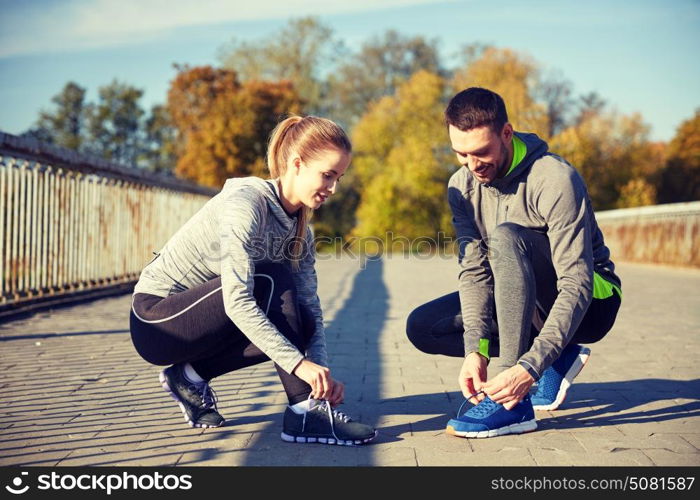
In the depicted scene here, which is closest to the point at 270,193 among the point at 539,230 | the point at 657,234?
the point at 539,230

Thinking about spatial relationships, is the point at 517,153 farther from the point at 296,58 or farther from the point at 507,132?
the point at 296,58

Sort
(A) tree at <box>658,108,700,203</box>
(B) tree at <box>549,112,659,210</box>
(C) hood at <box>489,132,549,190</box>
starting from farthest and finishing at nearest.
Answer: (A) tree at <box>658,108,700,203</box> → (B) tree at <box>549,112,659,210</box> → (C) hood at <box>489,132,549,190</box>

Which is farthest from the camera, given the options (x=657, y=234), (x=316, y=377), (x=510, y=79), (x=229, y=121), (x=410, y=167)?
(x=229, y=121)

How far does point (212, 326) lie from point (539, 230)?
5.49 feet

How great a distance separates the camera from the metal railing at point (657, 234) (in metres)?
18.2

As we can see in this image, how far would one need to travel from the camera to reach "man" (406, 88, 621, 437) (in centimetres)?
343

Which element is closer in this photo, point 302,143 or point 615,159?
point 302,143

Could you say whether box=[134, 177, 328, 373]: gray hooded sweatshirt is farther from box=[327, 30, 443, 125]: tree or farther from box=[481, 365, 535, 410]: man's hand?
box=[327, 30, 443, 125]: tree

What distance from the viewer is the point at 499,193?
12.8 feet

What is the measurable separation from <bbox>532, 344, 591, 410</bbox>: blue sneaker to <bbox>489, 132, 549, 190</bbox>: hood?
966 millimetres

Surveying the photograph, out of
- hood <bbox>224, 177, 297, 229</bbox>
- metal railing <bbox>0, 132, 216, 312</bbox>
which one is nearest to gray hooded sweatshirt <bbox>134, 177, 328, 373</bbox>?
hood <bbox>224, 177, 297, 229</bbox>

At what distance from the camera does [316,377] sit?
3162 millimetres
